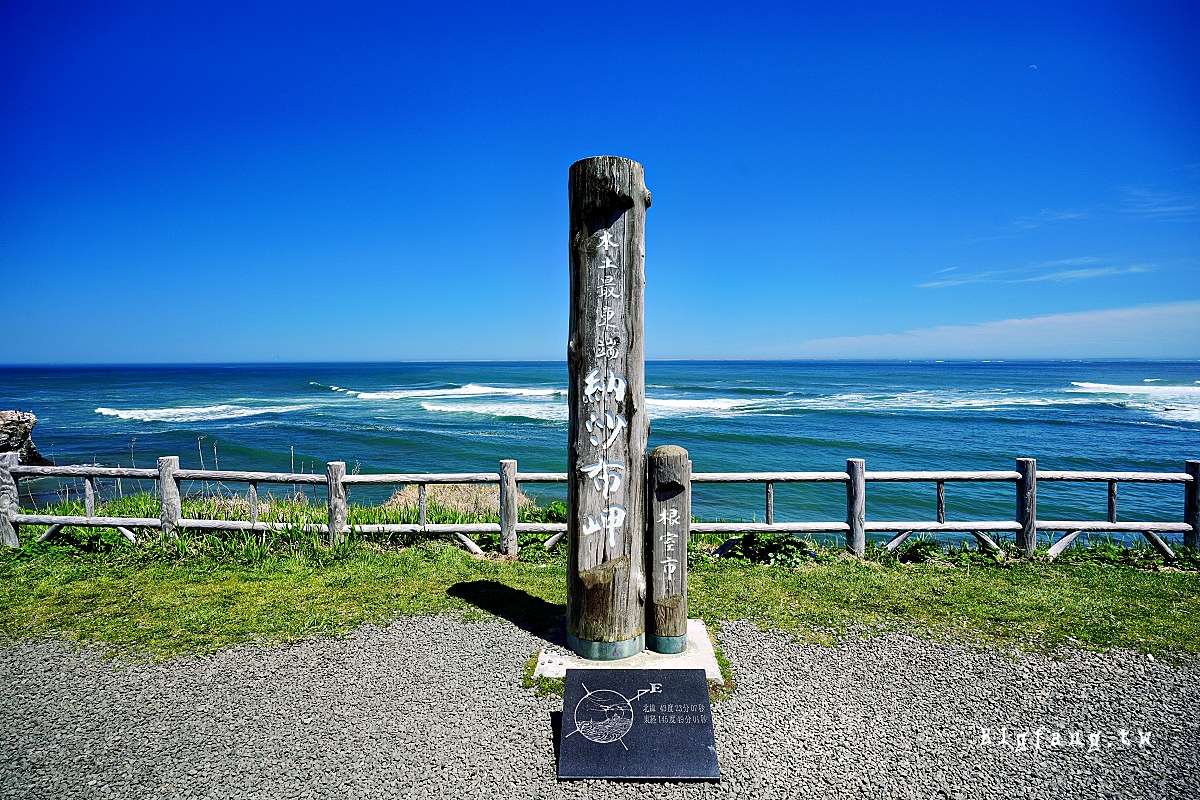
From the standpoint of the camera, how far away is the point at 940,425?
27344 mm

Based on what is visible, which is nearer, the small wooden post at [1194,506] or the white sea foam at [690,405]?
the small wooden post at [1194,506]

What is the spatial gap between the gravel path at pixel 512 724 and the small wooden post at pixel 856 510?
79.0 inches

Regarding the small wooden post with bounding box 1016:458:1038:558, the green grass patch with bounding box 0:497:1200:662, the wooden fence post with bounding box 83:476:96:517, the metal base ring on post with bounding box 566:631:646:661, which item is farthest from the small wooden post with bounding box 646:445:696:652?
the wooden fence post with bounding box 83:476:96:517

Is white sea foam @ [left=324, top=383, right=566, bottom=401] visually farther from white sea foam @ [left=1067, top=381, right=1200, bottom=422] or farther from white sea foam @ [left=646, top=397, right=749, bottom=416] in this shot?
white sea foam @ [left=1067, top=381, right=1200, bottom=422]

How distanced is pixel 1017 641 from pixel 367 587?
17.5ft

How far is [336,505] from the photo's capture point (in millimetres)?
6590

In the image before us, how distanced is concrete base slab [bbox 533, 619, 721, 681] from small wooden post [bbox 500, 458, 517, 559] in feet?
7.66

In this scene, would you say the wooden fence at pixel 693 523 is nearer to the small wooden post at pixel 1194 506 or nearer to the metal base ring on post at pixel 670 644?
the small wooden post at pixel 1194 506

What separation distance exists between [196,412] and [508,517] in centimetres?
3514

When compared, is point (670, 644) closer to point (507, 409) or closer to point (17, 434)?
point (17, 434)

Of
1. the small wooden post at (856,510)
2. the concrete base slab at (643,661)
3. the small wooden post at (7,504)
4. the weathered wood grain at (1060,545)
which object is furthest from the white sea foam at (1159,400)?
the small wooden post at (7,504)

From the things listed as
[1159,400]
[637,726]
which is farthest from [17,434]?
[1159,400]

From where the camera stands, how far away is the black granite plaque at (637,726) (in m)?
3.09

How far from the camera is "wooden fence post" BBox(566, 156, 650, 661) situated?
400 cm
